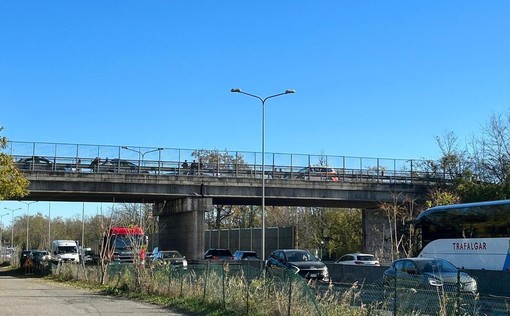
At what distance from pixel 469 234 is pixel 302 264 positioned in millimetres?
7726

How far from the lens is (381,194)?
179 ft

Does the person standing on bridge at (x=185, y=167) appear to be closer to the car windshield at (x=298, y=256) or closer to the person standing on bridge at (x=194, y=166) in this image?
the person standing on bridge at (x=194, y=166)

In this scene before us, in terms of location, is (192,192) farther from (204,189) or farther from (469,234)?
(469,234)

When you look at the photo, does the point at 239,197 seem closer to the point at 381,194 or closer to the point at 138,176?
the point at 138,176

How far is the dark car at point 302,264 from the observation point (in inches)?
1167

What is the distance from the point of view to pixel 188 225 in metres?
51.0

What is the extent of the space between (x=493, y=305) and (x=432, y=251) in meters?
19.4

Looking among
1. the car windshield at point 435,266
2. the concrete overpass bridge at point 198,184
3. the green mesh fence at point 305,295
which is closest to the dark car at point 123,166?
the concrete overpass bridge at point 198,184

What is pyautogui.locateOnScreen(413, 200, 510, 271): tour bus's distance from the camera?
26203mm

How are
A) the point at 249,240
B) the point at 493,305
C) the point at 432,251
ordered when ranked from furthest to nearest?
the point at 249,240 → the point at 432,251 → the point at 493,305

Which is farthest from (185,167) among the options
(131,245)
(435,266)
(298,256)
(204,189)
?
(435,266)

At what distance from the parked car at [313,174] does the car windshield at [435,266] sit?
98.6 feet

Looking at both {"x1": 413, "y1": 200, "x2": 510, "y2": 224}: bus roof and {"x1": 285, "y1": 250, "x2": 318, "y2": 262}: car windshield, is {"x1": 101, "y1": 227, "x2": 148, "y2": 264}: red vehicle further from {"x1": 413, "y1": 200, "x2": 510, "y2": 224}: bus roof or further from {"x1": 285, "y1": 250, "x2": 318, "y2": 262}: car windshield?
{"x1": 413, "y1": 200, "x2": 510, "y2": 224}: bus roof

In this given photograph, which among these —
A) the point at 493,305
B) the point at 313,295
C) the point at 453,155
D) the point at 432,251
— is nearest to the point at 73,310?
the point at 313,295
